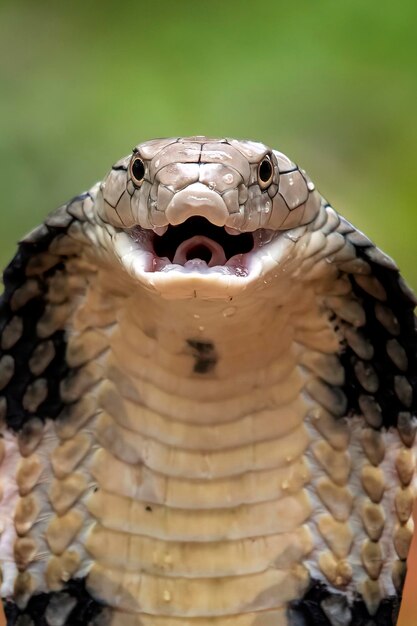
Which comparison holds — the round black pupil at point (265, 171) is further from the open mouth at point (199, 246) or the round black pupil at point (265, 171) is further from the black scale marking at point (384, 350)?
the black scale marking at point (384, 350)

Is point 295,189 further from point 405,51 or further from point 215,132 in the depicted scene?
point 405,51

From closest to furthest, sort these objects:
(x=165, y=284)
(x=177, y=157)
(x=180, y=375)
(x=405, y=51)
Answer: (x=165, y=284), (x=177, y=157), (x=180, y=375), (x=405, y=51)

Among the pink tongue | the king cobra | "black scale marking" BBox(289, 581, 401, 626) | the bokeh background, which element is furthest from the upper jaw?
the bokeh background

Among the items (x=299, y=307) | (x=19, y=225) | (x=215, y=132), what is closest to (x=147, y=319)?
(x=299, y=307)

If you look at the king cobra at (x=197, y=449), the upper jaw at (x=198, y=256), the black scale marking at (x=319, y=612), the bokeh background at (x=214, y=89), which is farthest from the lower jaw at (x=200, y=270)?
the bokeh background at (x=214, y=89)

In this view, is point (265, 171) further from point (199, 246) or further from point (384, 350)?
point (384, 350)

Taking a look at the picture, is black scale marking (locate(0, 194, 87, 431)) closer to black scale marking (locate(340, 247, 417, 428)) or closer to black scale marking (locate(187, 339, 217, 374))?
black scale marking (locate(187, 339, 217, 374))

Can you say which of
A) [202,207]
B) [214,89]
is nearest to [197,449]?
[202,207]
